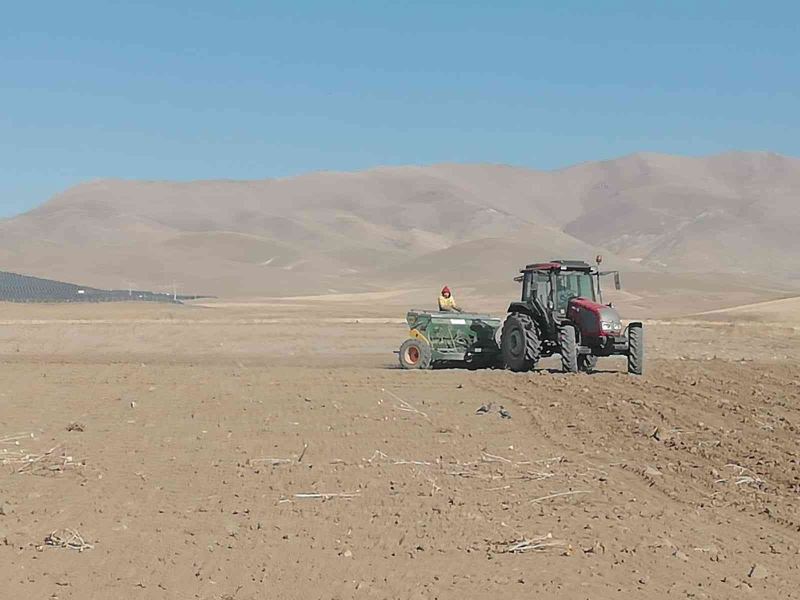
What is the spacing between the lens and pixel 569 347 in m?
18.8

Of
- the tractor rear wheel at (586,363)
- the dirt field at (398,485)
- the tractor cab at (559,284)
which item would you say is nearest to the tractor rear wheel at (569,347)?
the dirt field at (398,485)

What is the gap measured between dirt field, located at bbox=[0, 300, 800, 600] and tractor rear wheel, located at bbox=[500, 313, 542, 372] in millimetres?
568

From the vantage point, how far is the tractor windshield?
19.8m

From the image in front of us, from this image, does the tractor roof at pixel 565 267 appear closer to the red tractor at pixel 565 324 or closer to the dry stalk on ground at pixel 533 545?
the red tractor at pixel 565 324

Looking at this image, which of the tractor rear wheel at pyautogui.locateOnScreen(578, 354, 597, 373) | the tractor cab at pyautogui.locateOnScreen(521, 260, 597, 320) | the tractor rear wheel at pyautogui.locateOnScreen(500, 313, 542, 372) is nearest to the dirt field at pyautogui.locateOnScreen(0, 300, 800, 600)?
the tractor rear wheel at pyautogui.locateOnScreen(500, 313, 542, 372)

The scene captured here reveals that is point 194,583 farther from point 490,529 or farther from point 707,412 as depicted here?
point 707,412

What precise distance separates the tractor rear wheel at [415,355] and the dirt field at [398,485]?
1.34 meters

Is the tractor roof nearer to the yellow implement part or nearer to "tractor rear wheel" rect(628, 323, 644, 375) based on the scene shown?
"tractor rear wheel" rect(628, 323, 644, 375)

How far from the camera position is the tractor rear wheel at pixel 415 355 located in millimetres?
20781

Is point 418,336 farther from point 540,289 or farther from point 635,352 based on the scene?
point 635,352

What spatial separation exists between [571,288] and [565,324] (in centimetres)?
69

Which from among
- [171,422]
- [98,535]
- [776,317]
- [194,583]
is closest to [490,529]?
[194,583]

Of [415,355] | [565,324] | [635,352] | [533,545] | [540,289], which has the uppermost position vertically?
[540,289]

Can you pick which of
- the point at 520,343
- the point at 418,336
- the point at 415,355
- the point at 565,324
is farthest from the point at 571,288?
the point at 415,355
